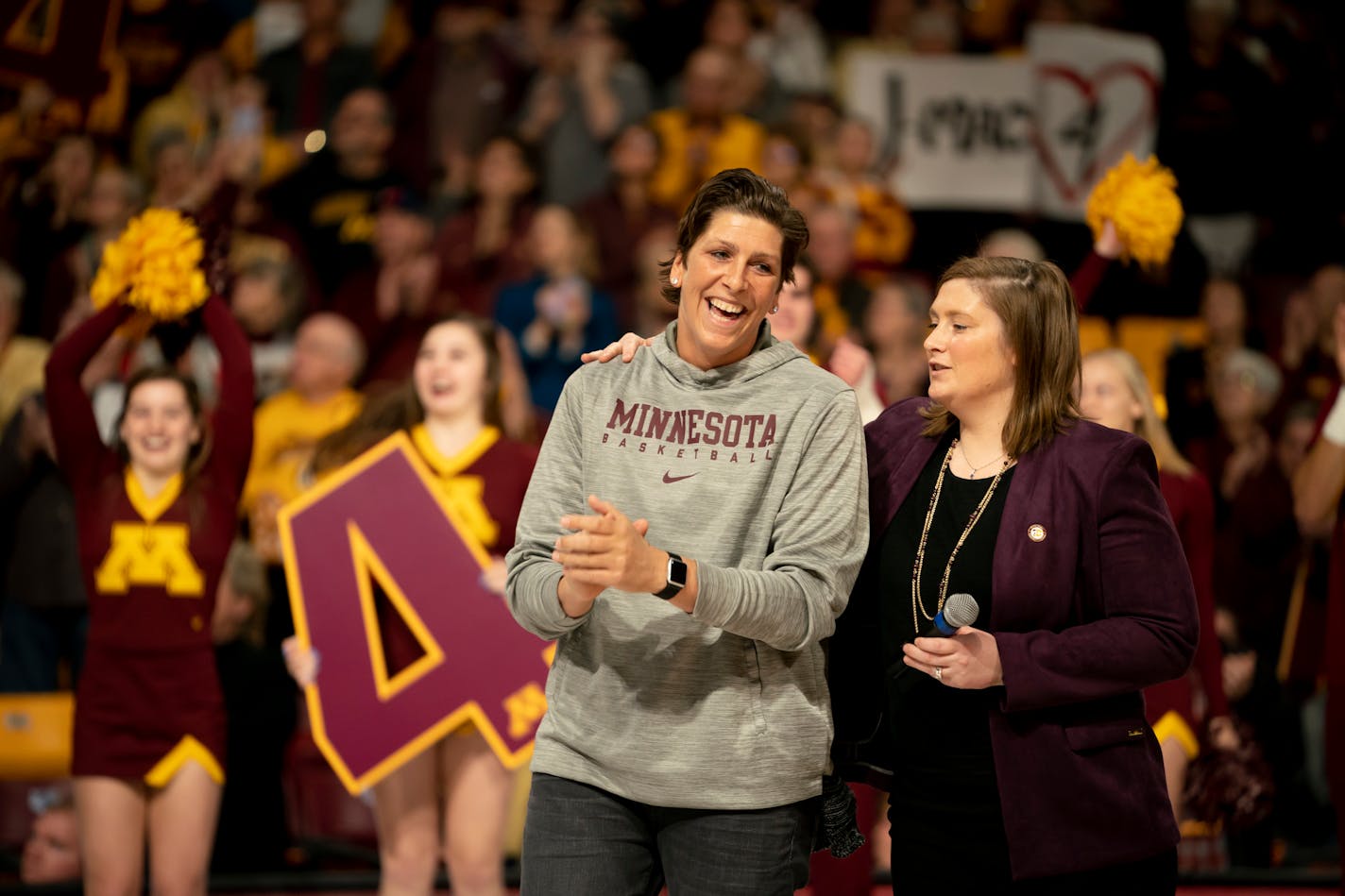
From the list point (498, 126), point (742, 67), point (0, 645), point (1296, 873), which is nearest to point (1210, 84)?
point (742, 67)

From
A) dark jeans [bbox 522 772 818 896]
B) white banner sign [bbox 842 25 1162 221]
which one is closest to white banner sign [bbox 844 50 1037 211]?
white banner sign [bbox 842 25 1162 221]

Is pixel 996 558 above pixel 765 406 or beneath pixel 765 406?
beneath

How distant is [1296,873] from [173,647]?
12.6 ft

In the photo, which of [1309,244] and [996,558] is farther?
[1309,244]

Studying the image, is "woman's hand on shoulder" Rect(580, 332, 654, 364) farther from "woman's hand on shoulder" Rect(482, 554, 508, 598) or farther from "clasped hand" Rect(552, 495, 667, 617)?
"woman's hand on shoulder" Rect(482, 554, 508, 598)

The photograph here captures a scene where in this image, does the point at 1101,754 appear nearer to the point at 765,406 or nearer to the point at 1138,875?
the point at 1138,875

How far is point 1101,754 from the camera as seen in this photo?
2.47 metres

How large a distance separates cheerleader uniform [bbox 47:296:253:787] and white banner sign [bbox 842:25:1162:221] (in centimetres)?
420

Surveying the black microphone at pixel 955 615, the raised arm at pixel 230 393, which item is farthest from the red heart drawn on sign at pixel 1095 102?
the black microphone at pixel 955 615

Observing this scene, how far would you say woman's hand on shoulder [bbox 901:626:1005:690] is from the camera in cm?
236

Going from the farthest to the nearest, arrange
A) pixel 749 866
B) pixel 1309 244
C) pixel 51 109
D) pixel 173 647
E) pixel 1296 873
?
pixel 1309 244, pixel 51 109, pixel 1296 873, pixel 173 647, pixel 749 866

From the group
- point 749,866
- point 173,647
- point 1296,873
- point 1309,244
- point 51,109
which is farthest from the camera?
point 1309,244

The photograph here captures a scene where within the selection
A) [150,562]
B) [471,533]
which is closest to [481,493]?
[471,533]

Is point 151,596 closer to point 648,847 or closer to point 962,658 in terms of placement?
point 648,847
